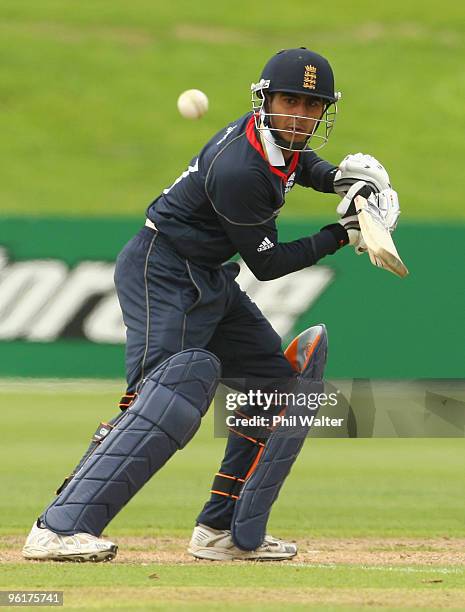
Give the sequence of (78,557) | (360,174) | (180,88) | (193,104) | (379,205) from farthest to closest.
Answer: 1. (180,88)
2. (193,104)
3. (360,174)
4. (379,205)
5. (78,557)

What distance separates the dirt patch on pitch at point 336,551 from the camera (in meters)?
5.61

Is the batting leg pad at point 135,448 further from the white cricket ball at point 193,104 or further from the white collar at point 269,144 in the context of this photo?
the white cricket ball at point 193,104

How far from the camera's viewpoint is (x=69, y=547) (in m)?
5.08

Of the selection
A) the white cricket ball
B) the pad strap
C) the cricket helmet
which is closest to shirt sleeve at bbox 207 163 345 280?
the cricket helmet

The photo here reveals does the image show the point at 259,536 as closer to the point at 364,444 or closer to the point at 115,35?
the point at 364,444

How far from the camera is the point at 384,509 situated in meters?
7.42

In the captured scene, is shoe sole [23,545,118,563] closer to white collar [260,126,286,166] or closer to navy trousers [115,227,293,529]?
navy trousers [115,227,293,529]

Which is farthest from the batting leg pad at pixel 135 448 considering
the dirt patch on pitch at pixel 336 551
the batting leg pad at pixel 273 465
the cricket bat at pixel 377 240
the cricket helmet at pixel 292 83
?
the cricket helmet at pixel 292 83

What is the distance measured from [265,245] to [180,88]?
23.3 meters

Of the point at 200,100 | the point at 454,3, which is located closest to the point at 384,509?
the point at 200,100

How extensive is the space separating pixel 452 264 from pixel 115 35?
768 inches

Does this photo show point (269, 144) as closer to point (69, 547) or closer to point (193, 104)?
point (69, 547)

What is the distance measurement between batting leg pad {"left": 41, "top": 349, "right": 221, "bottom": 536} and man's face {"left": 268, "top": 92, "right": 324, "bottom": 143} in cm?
98

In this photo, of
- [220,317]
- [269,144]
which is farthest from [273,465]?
[269,144]
